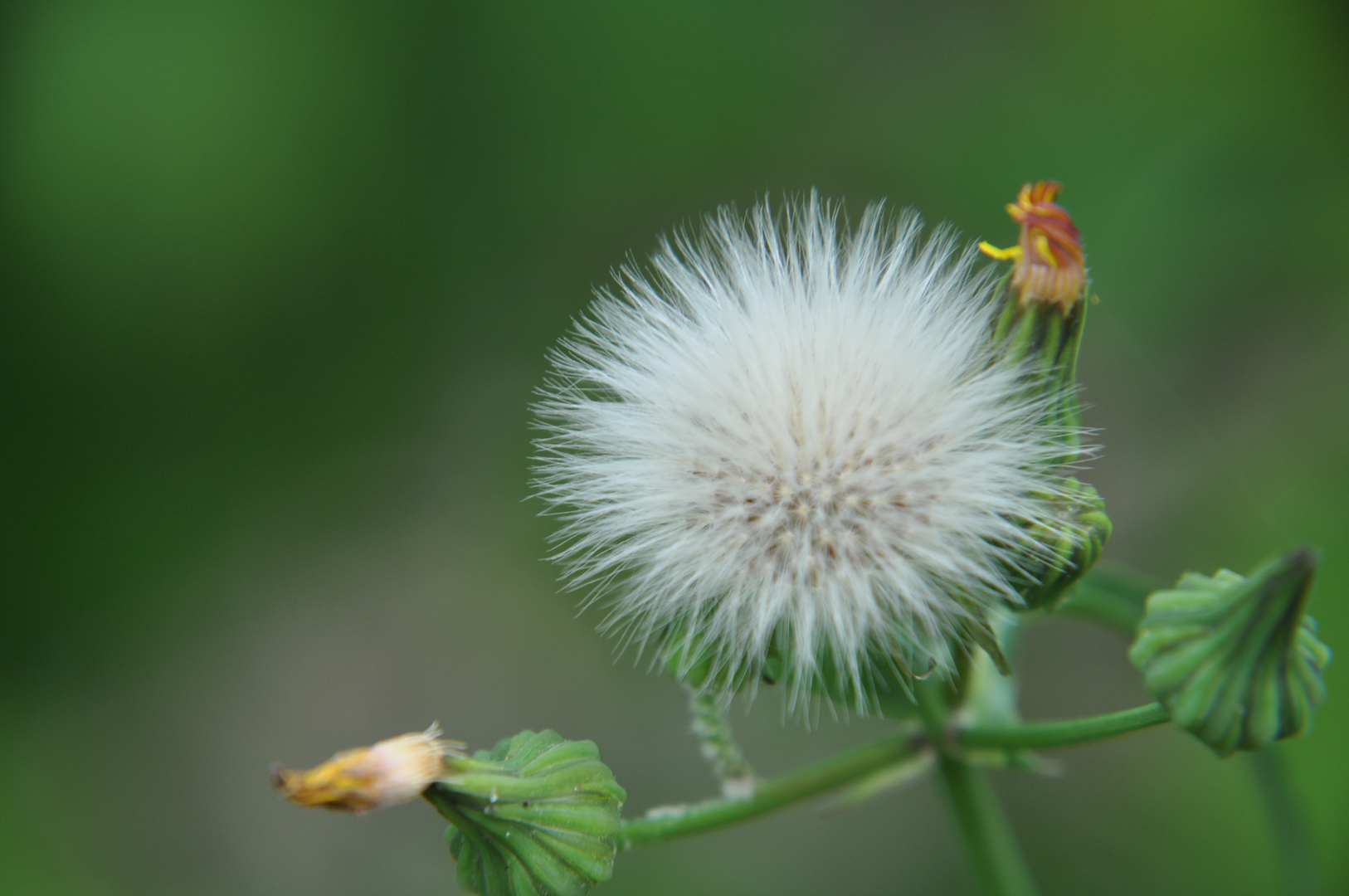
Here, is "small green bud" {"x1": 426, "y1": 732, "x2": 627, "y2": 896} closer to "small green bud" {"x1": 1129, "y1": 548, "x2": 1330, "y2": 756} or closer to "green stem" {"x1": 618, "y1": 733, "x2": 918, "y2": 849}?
"green stem" {"x1": 618, "y1": 733, "x2": 918, "y2": 849}

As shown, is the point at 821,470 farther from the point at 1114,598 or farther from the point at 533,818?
the point at 1114,598

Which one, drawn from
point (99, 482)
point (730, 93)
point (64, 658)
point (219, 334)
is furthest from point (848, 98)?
point (64, 658)

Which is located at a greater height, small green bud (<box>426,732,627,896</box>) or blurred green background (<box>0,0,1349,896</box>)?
blurred green background (<box>0,0,1349,896</box>)

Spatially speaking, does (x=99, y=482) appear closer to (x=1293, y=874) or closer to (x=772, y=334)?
(x=772, y=334)

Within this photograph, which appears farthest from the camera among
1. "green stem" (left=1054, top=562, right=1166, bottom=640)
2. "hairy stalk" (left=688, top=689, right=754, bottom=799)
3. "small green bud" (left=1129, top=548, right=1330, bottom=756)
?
"green stem" (left=1054, top=562, right=1166, bottom=640)

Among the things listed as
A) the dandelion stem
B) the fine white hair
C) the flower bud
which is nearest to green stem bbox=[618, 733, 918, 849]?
the dandelion stem

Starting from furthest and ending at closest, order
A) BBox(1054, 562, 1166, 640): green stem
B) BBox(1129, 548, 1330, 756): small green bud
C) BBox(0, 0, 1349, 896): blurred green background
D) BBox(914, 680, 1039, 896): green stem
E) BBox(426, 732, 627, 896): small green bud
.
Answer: BBox(0, 0, 1349, 896): blurred green background < BBox(1054, 562, 1166, 640): green stem < BBox(914, 680, 1039, 896): green stem < BBox(426, 732, 627, 896): small green bud < BBox(1129, 548, 1330, 756): small green bud

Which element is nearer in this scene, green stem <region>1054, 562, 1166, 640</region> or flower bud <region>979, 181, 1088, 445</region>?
flower bud <region>979, 181, 1088, 445</region>

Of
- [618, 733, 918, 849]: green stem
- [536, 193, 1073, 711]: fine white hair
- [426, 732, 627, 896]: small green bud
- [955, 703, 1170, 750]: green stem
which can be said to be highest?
[536, 193, 1073, 711]: fine white hair
